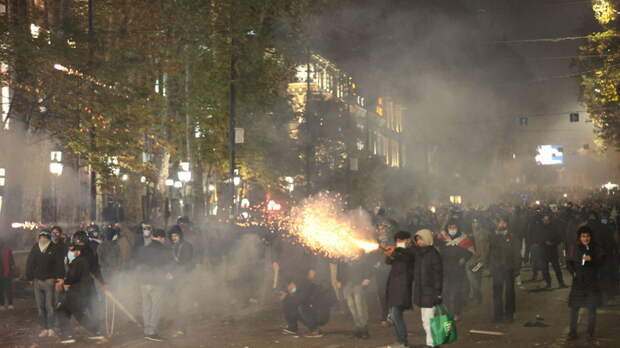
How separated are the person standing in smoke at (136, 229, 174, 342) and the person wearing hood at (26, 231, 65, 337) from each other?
156 cm

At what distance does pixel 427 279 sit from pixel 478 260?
5.96 meters

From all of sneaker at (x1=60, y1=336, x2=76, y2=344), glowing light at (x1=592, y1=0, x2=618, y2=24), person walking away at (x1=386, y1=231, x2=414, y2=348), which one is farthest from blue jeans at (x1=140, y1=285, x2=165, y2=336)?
glowing light at (x1=592, y1=0, x2=618, y2=24)

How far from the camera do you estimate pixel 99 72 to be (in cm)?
2470

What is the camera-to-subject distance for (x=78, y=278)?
13.2 metres

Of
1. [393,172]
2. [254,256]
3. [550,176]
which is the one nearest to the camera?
[254,256]

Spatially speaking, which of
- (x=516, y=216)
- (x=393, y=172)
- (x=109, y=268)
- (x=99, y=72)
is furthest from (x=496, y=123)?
(x=109, y=268)

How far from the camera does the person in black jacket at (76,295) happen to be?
517 inches

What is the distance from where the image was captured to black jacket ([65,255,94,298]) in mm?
13156

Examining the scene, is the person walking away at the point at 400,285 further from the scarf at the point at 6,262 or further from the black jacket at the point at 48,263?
the scarf at the point at 6,262

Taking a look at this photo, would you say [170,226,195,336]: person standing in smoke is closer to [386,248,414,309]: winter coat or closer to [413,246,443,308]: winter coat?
[386,248,414,309]: winter coat

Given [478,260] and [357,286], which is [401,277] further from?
[478,260]

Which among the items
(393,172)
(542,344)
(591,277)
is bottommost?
(542,344)

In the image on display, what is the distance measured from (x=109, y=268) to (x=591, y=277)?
9462mm

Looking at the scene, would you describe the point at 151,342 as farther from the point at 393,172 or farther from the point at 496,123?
the point at 496,123
